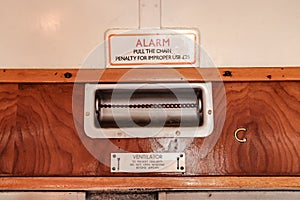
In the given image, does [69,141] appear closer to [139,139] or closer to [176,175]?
[139,139]

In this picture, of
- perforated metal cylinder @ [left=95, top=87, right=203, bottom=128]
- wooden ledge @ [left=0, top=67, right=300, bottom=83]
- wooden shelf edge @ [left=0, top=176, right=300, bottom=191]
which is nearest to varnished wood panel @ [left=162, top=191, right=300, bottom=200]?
wooden shelf edge @ [left=0, top=176, right=300, bottom=191]

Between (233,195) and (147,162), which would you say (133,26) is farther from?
(233,195)

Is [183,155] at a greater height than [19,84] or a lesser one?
lesser

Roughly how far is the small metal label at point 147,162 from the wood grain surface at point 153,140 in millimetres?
15

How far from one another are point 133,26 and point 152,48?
0.29 ft

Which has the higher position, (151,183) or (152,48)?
(152,48)

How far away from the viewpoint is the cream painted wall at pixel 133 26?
3.90 ft

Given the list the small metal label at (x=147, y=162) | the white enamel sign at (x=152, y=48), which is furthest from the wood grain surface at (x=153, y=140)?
the white enamel sign at (x=152, y=48)

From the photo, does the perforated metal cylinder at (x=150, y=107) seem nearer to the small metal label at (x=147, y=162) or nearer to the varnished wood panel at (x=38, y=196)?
the small metal label at (x=147, y=162)

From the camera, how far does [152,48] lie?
1.20 metres

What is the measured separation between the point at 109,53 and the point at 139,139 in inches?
10.8

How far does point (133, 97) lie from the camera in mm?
1189

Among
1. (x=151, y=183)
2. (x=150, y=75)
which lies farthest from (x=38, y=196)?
(x=150, y=75)

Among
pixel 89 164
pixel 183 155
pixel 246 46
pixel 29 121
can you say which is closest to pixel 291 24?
pixel 246 46
